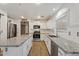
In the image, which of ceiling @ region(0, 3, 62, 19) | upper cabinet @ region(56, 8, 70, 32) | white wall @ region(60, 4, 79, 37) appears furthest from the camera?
upper cabinet @ region(56, 8, 70, 32)

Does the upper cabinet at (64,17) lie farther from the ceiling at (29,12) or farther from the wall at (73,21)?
the ceiling at (29,12)

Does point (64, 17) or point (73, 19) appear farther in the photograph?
point (64, 17)

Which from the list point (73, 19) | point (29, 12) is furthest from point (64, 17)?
point (29, 12)

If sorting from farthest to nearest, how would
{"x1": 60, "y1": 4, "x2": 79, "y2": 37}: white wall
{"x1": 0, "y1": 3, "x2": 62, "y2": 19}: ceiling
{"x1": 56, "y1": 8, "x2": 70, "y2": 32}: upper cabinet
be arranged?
1. {"x1": 56, "y1": 8, "x2": 70, "y2": 32}: upper cabinet
2. {"x1": 0, "y1": 3, "x2": 62, "y2": 19}: ceiling
3. {"x1": 60, "y1": 4, "x2": 79, "y2": 37}: white wall

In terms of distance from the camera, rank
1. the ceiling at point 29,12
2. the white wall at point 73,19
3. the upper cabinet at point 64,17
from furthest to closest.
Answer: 1. the upper cabinet at point 64,17
2. the ceiling at point 29,12
3. the white wall at point 73,19

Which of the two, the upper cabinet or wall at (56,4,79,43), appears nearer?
wall at (56,4,79,43)

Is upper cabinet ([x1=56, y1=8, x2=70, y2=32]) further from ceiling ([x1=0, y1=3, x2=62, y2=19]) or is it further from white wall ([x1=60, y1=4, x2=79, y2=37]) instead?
ceiling ([x1=0, y1=3, x2=62, y2=19])

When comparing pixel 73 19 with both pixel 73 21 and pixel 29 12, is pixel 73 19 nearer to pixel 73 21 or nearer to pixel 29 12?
pixel 73 21

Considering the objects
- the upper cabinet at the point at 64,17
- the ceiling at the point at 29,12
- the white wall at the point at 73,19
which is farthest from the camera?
the upper cabinet at the point at 64,17

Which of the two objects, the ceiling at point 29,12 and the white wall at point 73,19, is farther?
the ceiling at point 29,12

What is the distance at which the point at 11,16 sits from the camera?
1.74 metres

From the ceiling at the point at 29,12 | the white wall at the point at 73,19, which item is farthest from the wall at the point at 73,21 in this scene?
the ceiling at the point at 29,12

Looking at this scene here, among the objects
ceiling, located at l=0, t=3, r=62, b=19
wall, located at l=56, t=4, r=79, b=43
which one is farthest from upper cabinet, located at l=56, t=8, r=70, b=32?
ceiling, located at l=0, t=3, r=62, b=19

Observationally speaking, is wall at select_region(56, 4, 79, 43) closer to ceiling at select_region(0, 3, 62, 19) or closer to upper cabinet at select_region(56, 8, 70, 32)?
upper cabinet at select_region(56, 8, 70, 32)
